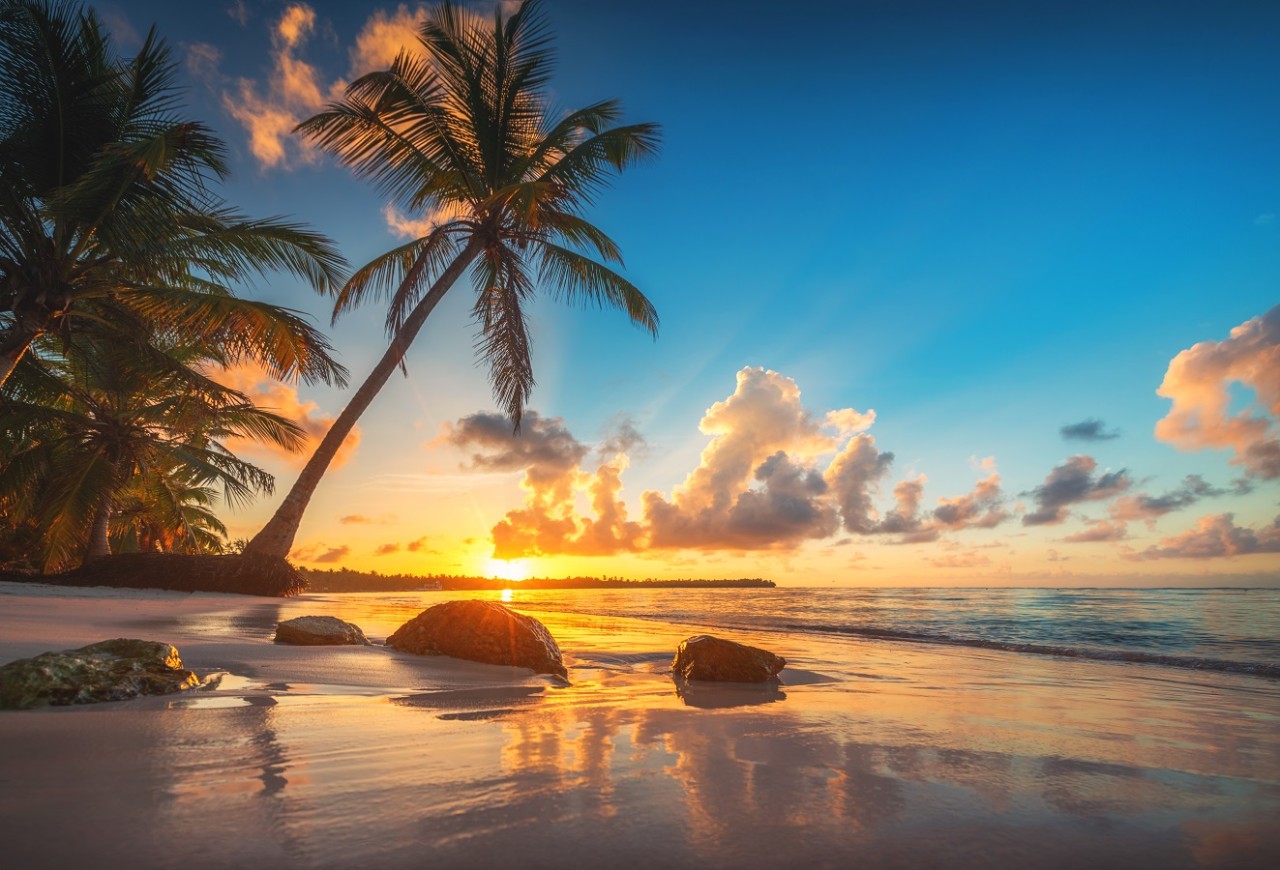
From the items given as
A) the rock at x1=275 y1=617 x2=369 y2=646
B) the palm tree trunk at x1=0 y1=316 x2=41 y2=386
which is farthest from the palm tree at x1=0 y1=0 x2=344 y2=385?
the rock at x1=275 y1=617 x2=369 y2=646

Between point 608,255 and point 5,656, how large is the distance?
32.4 ft

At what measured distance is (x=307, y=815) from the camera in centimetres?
139

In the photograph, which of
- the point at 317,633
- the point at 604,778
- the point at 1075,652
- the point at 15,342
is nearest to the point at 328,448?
the point at 15,342

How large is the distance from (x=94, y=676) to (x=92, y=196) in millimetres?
8844

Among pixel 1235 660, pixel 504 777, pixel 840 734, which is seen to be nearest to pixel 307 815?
pixel 504 777

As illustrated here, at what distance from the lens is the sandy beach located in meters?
1.31

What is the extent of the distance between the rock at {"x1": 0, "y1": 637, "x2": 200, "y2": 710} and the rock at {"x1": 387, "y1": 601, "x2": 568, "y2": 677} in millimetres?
1962

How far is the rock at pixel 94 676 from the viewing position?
8.01 feet

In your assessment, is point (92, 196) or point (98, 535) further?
point (98, 535)

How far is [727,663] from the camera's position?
4598 mm

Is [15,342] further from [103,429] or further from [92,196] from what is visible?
[103,429]

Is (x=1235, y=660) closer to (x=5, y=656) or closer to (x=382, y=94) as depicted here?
(x=5, y=656)

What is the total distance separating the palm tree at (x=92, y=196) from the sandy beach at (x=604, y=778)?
7524mm

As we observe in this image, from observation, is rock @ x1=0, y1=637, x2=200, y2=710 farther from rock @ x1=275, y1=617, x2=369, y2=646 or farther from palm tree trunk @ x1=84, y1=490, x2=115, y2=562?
palm tree trunk @ x1=84, y1=490, x2=115, y2=562
